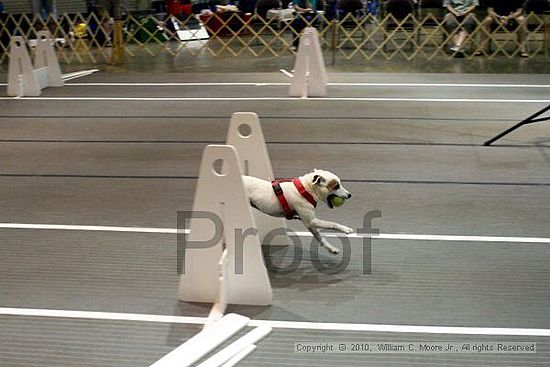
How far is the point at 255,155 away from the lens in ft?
11.0

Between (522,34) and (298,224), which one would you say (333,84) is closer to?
(522,34)

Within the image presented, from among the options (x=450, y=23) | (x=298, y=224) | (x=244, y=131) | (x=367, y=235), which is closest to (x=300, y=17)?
(x=450, y=23)

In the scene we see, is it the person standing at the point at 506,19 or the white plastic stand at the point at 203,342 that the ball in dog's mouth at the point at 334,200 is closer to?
the white plastic stand at the point at 203,342

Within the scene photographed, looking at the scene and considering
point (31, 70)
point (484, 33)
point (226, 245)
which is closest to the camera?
point (226, 245)

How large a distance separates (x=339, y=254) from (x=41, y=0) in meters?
14.0

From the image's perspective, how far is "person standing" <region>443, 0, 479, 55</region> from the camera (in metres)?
10.7

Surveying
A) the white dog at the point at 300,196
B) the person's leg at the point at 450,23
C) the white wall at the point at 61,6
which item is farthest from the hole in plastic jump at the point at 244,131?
the white wall at the point at 61,6

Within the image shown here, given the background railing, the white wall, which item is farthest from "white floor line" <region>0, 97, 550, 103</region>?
the white wall

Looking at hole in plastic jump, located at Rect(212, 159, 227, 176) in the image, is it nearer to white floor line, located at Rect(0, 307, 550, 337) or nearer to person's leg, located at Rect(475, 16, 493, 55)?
white floor line, located at Rect(0, 307, 550, 337)

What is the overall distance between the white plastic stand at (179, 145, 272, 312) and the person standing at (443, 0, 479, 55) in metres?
8.89

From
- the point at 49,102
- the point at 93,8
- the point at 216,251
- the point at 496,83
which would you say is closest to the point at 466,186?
the point at 216,251

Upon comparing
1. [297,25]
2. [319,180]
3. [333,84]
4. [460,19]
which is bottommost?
[333,84]

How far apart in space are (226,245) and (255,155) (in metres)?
0.72

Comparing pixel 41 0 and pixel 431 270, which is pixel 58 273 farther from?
pixel 41 0
